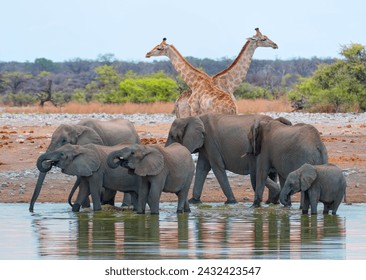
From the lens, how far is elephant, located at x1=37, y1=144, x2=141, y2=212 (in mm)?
16655

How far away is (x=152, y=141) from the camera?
82.2 ft

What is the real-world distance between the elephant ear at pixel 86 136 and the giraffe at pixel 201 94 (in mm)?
4948

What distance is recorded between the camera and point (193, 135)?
18.5m

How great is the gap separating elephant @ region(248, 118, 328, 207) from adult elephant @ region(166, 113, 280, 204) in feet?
1.41

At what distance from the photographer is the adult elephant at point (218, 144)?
1852 centimetres

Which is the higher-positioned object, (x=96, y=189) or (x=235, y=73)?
(x=235, y=73)

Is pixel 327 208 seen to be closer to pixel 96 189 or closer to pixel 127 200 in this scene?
pixel 96 189

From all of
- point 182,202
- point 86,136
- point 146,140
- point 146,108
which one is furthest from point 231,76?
point 146,108

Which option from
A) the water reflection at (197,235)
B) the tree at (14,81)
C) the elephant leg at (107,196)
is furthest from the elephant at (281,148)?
the tree at (14,81)

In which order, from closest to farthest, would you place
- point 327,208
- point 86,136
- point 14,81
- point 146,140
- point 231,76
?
point 327,208 → point 86,136 → point 231,76 → point 146,140 → point 14,81

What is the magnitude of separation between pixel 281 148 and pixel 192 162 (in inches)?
50.5

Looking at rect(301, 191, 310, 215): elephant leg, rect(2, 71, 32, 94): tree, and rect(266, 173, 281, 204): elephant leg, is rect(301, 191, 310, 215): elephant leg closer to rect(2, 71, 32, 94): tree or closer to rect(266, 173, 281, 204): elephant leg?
rect(266, 173, 281, 204): elephant leg
